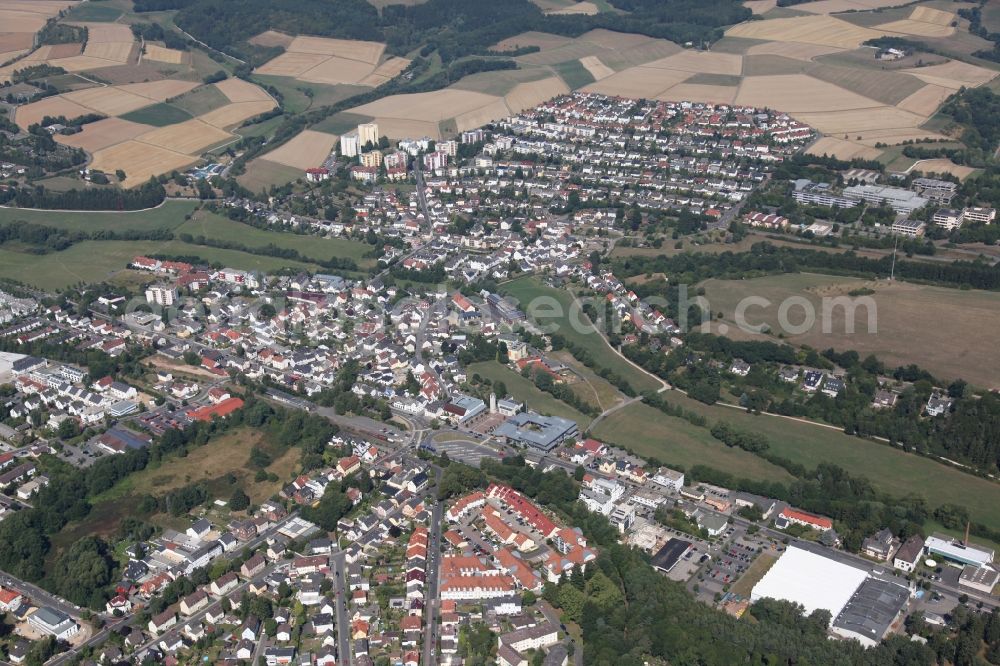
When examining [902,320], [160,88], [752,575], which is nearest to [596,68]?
[160,88]

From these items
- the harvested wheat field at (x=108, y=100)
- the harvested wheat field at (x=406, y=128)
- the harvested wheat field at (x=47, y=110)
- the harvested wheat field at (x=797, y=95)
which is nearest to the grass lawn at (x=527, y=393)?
the harvested wheat field at (x=406, y=128)

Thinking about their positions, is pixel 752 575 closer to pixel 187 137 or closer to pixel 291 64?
pixel 187 137

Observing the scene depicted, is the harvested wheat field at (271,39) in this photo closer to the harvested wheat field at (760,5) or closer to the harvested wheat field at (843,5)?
the harvested wheat field at (760,5)

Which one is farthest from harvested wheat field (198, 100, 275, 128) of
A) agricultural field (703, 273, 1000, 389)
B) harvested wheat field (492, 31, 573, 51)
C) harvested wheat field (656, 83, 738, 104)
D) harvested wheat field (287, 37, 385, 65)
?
agricultural field (703, 273, 1000, 389)

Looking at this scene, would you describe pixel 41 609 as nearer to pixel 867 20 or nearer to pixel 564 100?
pixel 564 100

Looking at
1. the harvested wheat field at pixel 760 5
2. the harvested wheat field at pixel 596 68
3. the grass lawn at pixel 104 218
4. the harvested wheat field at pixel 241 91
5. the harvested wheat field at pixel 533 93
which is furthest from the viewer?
the harvested wheat field at pixel 760 5

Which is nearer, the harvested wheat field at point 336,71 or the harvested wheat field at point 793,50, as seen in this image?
the harvested wheat field at point 793,50

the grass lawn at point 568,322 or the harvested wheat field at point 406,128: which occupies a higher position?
the harvested wheat field at point 406,128
